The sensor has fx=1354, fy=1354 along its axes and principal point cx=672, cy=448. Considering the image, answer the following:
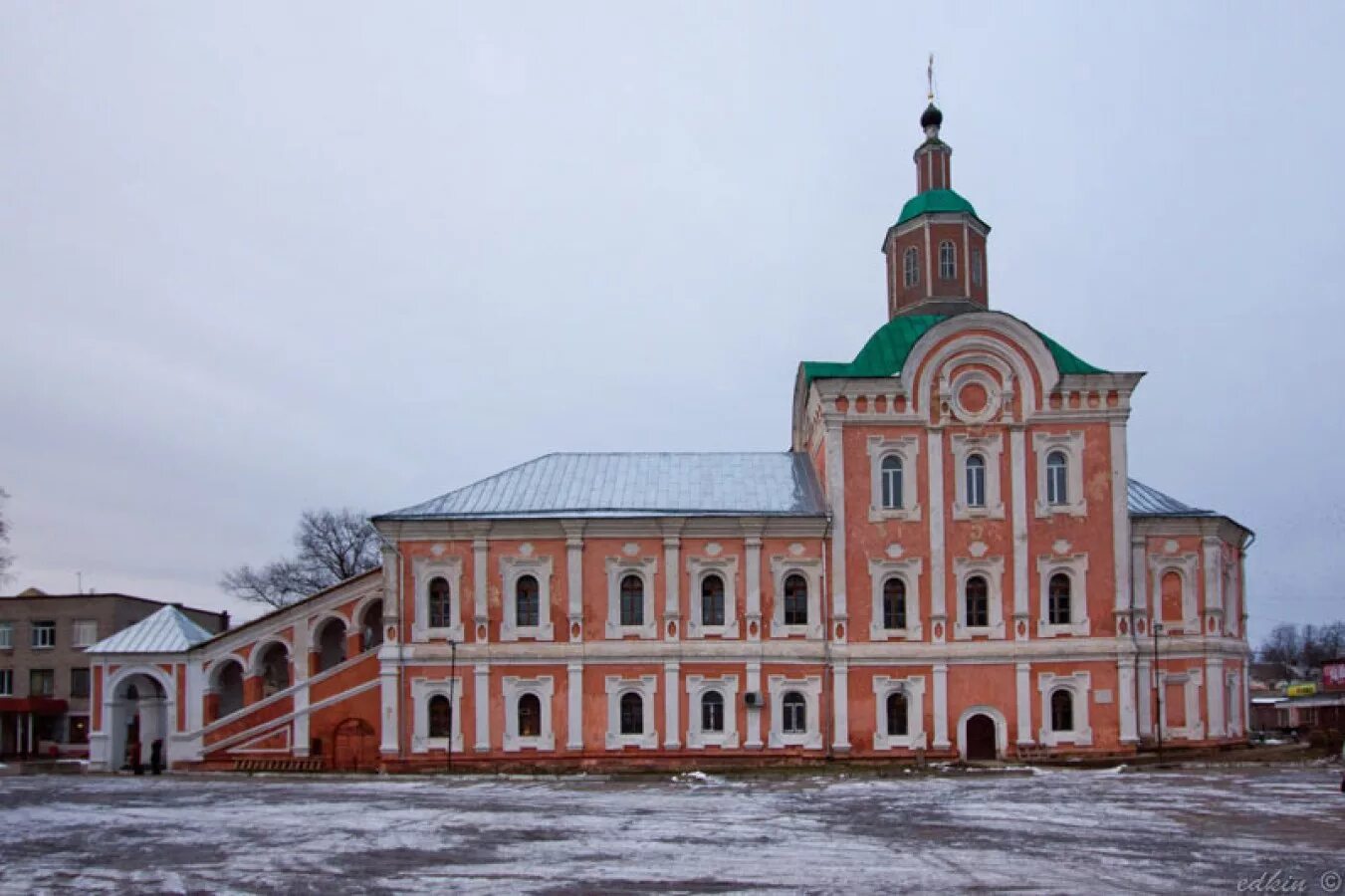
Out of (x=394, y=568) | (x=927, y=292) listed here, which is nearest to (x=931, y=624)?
(x=927, y=292)

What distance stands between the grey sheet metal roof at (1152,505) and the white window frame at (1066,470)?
54.8 inches

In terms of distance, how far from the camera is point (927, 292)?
135 ft

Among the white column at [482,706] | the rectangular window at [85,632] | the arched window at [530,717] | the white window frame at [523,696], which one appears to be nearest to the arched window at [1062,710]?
the white window frame at [523,696]

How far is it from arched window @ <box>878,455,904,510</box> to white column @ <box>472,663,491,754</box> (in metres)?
11.9

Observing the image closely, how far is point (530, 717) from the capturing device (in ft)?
121

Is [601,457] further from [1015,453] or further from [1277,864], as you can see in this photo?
[1277,864]

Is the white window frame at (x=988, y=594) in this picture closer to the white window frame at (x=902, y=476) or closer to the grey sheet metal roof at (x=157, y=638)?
the white window frame at (x=902, y=476)

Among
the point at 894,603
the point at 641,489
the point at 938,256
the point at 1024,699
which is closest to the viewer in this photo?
the point at 1024,699

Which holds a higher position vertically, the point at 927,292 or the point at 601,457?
the point at 927,292

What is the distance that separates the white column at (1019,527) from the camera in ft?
121

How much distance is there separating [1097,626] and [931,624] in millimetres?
→ 4488

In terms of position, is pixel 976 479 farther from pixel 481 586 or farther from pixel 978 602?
pixel 481 586

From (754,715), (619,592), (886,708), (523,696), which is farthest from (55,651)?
(886,708)

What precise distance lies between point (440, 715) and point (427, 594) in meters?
3.29
